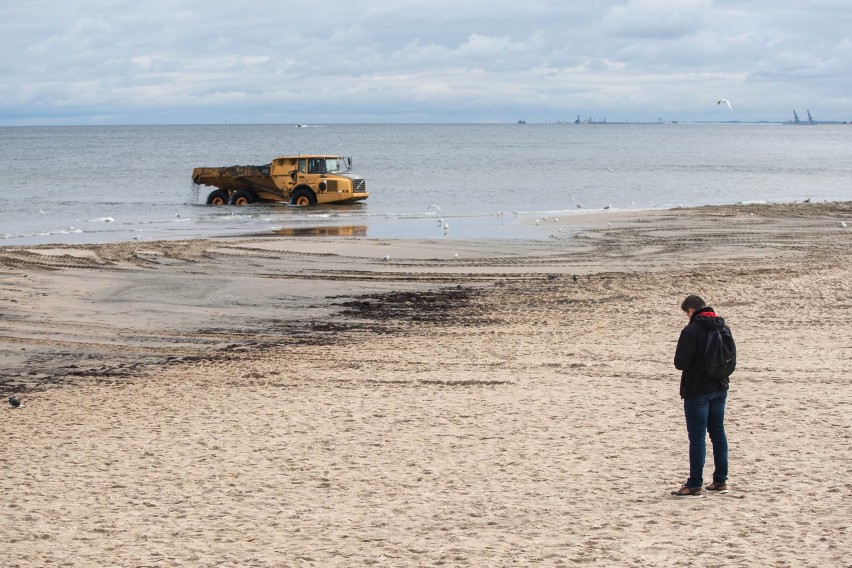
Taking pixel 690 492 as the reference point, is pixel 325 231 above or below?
above

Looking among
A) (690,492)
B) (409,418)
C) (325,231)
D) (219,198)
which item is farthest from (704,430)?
(219,198)

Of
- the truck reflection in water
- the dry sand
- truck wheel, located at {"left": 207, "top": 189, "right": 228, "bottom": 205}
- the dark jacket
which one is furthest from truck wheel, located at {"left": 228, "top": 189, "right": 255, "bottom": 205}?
the dark jacket

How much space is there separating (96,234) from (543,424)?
21.6 meters

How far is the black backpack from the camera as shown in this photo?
701 centimetres

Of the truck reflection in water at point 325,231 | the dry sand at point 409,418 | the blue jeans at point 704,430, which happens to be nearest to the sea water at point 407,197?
the truck reflection in water at point 325,231

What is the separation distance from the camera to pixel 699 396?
7215 millimetres

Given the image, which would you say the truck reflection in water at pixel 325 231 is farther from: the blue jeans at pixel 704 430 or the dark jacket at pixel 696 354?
the dark jacket at pixel 696 354

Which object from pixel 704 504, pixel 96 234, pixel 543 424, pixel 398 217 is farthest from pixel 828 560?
pixel 398 217

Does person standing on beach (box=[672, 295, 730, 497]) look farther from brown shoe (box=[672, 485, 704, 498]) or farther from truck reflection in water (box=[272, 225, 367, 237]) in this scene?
truck reflection in water (box=[272, 225, 367, 237])

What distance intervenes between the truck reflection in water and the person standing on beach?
1989 cm

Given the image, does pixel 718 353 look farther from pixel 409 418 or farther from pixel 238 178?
pixel 238 178

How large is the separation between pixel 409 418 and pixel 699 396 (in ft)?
11.3

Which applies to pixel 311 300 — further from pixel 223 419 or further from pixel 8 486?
pixel 8 486

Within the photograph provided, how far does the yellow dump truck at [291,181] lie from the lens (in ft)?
121
